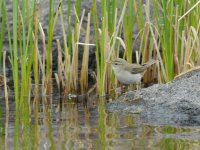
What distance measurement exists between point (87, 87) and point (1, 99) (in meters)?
1.06

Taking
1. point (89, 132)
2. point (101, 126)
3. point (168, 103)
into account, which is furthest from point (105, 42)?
point (89, 132)

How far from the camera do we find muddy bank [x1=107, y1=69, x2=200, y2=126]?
257 inches

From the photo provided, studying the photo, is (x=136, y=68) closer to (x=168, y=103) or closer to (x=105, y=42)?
(x=105, y=42)

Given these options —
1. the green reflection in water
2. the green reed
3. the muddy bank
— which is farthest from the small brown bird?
the muddy bank

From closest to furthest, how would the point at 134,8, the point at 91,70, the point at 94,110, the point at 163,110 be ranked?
1. the point at 163,110
2. the point at 94,110
3. the point at 134,8
4. the point at 91,70

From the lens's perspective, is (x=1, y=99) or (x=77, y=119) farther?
(x=1, y=99)

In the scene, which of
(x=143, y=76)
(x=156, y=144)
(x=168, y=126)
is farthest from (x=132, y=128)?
(x=143, y=76)

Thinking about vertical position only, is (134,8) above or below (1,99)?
above

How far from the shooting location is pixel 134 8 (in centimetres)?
874

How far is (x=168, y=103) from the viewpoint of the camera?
6.77 metres

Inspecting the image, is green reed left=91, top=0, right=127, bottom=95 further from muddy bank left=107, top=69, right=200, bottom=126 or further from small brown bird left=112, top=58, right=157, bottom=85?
muddy bank left=107, top=69, right=200, bottom=126

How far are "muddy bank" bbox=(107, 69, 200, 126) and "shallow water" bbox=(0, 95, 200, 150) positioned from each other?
143 mm

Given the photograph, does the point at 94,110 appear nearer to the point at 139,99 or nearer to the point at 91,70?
the point at 139,99

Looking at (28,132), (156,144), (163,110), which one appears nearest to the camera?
(156,144)
